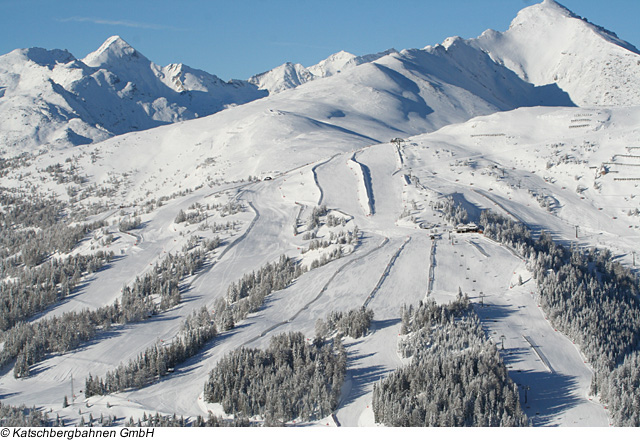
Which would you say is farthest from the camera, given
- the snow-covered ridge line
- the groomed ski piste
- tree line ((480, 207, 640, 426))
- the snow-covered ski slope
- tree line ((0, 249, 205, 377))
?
the snow-covered ridge line

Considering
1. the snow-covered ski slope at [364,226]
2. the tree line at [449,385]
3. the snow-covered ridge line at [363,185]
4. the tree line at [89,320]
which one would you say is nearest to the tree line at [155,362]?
the snow-covered ski slope at [364,226]

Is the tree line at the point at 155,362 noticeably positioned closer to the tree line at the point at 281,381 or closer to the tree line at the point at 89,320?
the tree line at the point at 281,381

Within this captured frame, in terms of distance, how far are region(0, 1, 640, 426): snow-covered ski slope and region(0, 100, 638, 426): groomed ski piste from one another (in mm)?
226

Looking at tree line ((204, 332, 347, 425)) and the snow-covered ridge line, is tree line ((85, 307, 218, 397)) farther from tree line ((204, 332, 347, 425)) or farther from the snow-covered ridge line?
the snow-covered ridge line

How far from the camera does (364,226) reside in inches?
3371

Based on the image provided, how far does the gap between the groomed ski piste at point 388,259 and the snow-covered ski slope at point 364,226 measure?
23 centimetres

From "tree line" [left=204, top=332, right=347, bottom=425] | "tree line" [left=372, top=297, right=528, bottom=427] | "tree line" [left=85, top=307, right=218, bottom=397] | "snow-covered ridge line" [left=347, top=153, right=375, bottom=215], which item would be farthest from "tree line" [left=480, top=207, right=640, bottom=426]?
"tree line" [left=85, top=307, right=218, bottom=397]

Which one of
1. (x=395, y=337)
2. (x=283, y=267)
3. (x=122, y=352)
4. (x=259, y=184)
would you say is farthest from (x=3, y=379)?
(x=259, y=184)

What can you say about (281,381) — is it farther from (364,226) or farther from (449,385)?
(364,226)

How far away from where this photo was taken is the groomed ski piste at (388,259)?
46906mm

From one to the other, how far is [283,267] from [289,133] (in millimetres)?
94951

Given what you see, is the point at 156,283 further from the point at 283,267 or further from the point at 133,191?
the point at 133,191

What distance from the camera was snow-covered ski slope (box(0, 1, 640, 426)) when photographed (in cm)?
4862

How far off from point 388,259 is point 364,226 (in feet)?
48.7
